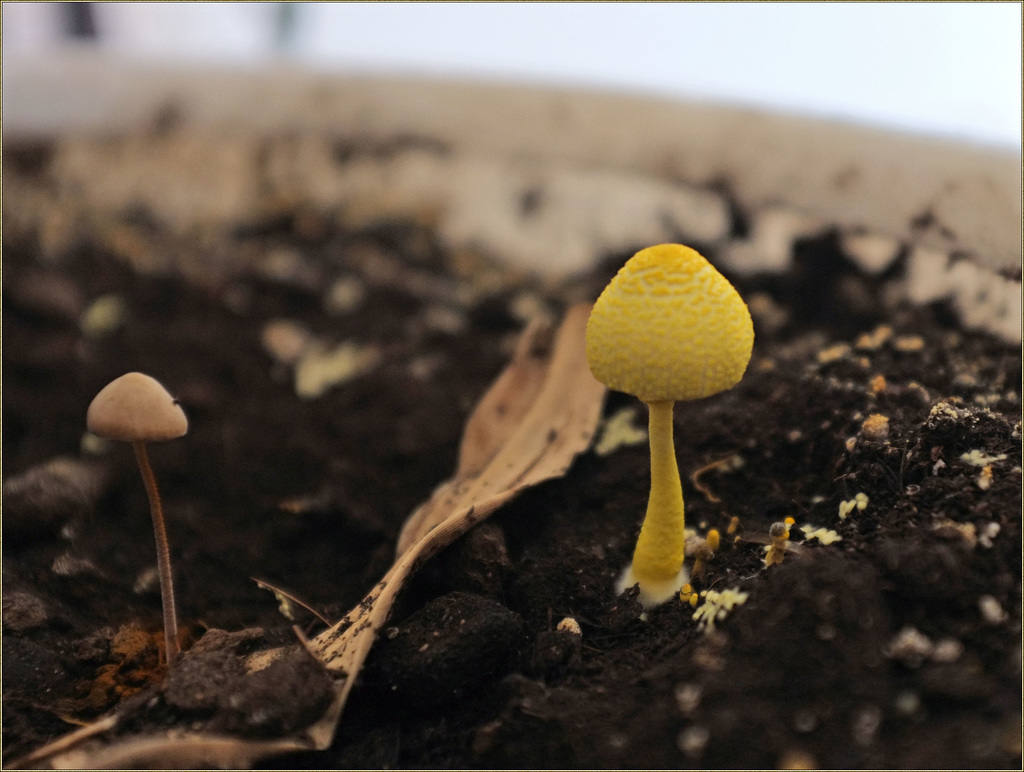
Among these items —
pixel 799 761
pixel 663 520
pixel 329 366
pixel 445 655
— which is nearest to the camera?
pixel 799 761

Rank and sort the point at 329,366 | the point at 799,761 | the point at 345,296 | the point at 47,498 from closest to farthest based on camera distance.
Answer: the point at 799,761 → the point at 47,498 → the point at 329,366 → the point at 345,296

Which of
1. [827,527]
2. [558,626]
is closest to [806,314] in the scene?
[827,527]

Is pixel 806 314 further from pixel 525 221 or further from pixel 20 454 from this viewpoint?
pixel 20 454

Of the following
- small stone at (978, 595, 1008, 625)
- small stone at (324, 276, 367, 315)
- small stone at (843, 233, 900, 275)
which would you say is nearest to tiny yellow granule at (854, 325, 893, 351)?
small stone at (843, 233, 900, 275)

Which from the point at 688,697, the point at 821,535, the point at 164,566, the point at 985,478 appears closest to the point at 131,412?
the point at 164,566

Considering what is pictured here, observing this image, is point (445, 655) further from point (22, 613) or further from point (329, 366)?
point (329, 366)

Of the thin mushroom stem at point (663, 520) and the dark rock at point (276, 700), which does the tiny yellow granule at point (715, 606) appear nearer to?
the thin mushroom stem at point (663, 520)

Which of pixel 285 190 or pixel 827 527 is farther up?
pixel 285 190
